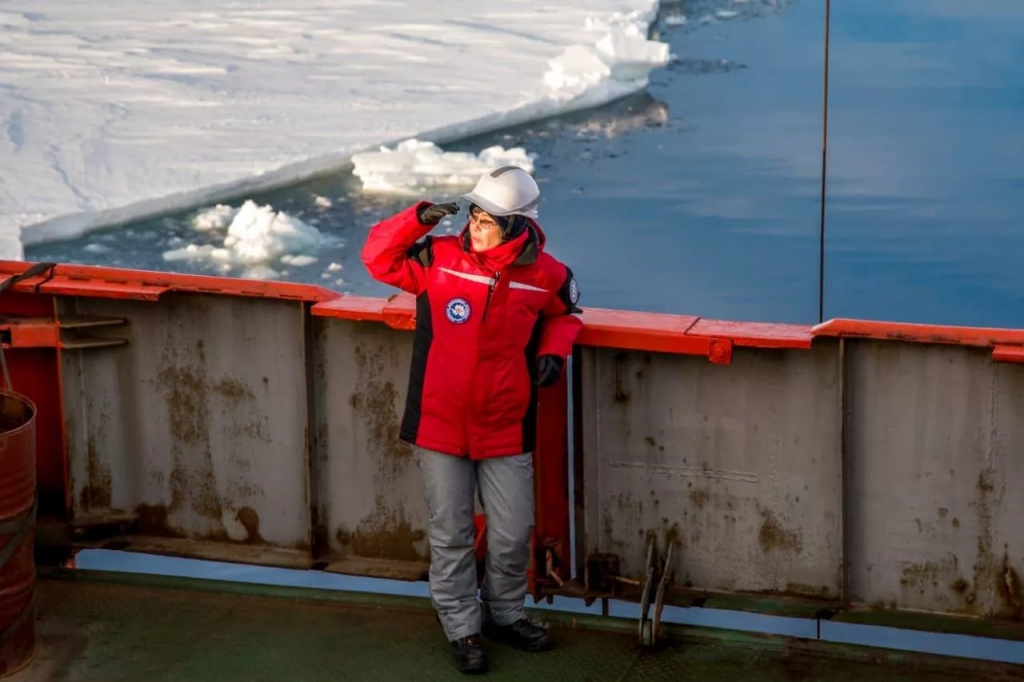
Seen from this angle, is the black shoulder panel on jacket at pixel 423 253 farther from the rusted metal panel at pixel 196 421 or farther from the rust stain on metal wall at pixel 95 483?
the rust stain on metal wall at pixel 95 483

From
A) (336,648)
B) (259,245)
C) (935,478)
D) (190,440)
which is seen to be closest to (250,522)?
(190,440)

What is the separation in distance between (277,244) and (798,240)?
16.4 ft

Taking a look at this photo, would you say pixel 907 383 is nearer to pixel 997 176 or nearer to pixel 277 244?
pixel 277 244

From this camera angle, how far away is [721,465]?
3.87 m

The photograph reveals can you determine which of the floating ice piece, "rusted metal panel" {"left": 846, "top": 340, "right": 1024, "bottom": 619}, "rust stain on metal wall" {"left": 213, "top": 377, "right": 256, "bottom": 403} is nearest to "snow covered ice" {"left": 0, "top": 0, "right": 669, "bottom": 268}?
the floating ice piece

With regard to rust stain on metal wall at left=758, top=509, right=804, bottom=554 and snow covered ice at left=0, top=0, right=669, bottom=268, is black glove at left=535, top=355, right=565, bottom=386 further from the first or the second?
snow covered ice at left=0, top=0, right=669, bottom=268

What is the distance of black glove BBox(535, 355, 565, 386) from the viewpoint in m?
3.54

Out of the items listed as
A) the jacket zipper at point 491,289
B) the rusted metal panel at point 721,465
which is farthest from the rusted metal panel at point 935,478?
the jacket zipper at point 491,289

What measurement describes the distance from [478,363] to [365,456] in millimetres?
786

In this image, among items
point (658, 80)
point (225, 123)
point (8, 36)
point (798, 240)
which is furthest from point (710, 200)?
point (8, 36)

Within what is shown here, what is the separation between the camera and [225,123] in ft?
41.6

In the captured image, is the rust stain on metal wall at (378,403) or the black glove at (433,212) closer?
the black glove at (433,212)

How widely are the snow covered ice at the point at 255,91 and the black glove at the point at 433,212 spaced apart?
6.73m

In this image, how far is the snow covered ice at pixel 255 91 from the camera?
10.9 meters
